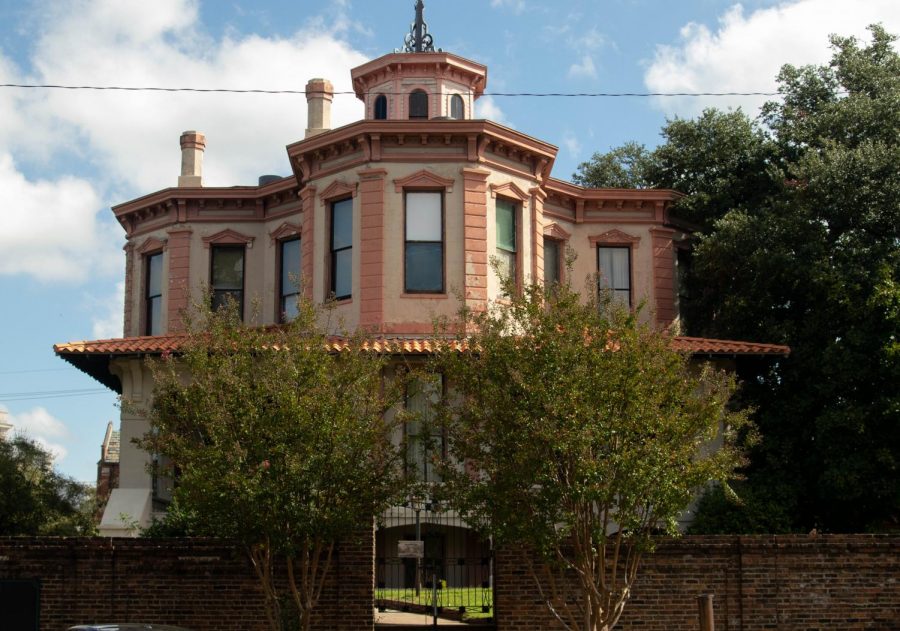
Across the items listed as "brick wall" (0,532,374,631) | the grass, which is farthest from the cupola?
"brick wall" (0,532,374,631)

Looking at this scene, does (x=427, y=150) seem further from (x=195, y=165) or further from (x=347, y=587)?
(x=347, y=587)

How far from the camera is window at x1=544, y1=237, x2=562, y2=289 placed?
29.2 metres

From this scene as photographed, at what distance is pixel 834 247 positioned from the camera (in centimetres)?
2517

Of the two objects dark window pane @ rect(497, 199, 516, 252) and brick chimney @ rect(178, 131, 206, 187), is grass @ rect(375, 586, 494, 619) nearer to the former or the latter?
dark window pane @ rect(497, 199, 516, 252)

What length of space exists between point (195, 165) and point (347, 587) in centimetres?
1711

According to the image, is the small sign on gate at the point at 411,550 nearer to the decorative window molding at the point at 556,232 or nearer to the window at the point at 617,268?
the decorative window molding at the point at 556,232

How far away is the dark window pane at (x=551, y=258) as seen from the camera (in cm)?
2920

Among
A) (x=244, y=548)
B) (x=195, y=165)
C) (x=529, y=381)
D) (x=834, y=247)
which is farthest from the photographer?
(x=195, y=165)

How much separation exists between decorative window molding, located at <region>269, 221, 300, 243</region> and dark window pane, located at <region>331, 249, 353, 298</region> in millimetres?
3181

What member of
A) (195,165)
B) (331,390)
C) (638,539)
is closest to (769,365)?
(638,539)

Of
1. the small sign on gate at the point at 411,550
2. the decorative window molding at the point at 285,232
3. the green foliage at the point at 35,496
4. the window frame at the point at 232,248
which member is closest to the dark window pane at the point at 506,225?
the decorative window molding at the point at 285,232

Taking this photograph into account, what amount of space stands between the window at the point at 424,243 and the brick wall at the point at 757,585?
8959 millimetres

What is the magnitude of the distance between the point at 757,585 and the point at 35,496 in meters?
17.1

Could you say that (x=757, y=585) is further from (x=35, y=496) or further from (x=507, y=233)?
(x=35, y=496)
